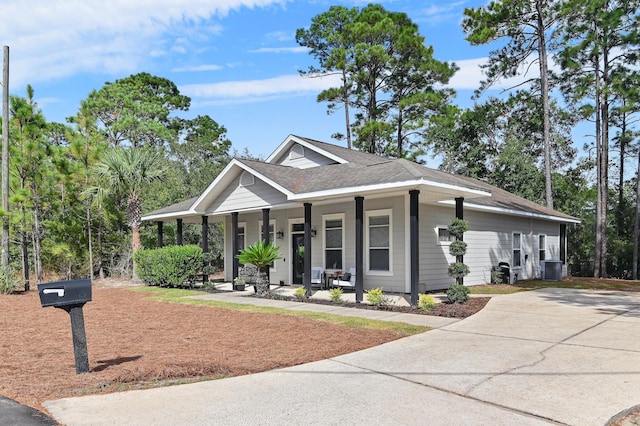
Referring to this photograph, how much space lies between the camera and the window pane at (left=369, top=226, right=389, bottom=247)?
537 inches

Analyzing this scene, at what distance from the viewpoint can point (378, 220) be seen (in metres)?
13.9

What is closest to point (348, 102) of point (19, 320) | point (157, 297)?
point (157, 297)

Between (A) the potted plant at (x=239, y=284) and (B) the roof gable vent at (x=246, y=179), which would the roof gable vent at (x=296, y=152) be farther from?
(A) the potted plant at (x=239, y=284)

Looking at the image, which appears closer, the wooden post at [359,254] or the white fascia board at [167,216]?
the wooden post at [359,254]

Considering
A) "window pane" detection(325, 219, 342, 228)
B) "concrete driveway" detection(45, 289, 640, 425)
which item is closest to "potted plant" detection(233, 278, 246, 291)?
"window pane" detection(325, 219, 342, 228)

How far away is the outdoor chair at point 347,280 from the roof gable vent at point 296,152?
18.7ft

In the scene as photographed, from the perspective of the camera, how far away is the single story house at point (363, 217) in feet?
38.4

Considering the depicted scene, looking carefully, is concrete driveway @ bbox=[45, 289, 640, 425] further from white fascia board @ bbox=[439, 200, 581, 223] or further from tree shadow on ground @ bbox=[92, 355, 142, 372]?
white fascia board @ bbox=[439, 200, 581, 223]

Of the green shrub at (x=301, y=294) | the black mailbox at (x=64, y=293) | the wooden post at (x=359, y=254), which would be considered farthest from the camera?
the green shrub at (x=301, y=294)

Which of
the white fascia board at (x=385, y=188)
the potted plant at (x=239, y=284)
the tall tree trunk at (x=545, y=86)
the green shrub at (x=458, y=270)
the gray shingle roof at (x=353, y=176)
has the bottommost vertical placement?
the potted plant at (x=239, y=284)

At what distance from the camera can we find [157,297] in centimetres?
1381

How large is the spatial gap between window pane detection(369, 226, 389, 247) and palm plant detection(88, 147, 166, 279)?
9.78m

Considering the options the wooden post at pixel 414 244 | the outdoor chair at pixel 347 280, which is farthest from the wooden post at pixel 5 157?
the wooden post at pixel 414 244

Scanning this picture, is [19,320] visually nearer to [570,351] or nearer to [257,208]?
[257,208]
